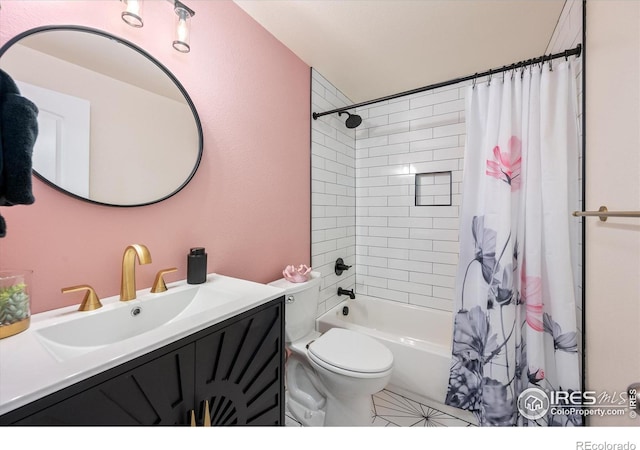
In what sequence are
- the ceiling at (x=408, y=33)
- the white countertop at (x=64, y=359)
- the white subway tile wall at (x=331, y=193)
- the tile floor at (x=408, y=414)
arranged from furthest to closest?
the white subway tile wall at (x=331, y=193) < the tile floor at (x=408, y=414) < the ceiling at (x=408, y=33) < the white countertop at (x=64, y=359)

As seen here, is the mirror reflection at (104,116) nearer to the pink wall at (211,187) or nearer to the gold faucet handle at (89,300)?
the pink wall at (211,187)

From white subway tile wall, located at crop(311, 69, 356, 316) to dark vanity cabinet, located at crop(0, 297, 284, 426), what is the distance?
3.44ft

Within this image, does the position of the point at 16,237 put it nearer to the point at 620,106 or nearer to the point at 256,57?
the point at 256,57

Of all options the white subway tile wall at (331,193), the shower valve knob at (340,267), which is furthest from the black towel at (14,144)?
the shower valve knob at (340,267)

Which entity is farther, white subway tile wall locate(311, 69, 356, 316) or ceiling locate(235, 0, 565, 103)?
white subway tile wall locate(311, 69, 356, 316)

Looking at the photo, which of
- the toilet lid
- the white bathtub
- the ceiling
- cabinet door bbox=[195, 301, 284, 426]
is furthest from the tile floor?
the ceiling

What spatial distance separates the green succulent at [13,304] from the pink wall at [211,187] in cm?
15

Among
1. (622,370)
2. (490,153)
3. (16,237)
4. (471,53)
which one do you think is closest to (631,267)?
(622,370)

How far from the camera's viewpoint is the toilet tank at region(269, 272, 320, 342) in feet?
4.77

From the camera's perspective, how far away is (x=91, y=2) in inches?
35.1

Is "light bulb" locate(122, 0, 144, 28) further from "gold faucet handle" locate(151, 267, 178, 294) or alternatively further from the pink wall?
"gold faucet handle" locate(151, 267, 178, 294)

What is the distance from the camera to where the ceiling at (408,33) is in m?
1.38

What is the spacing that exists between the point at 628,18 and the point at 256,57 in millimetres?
1608

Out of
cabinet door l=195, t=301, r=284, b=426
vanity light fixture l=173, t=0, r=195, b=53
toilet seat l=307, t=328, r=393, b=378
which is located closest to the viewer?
cabinet door l=195, t=301, r=284, b=426
